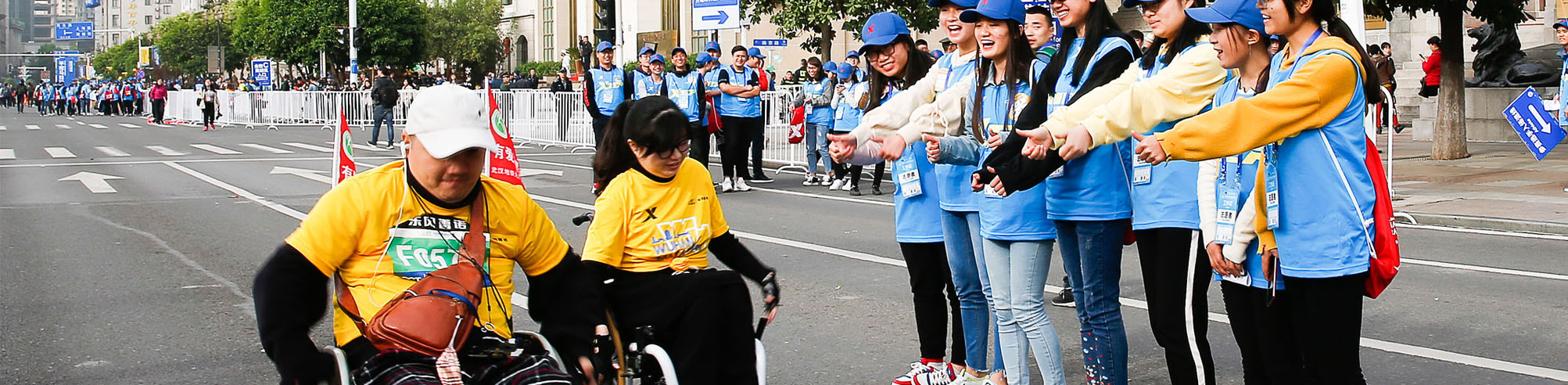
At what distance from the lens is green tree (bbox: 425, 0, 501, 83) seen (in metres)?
83.6

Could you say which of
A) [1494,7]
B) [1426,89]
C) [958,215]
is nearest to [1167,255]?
[958,215]

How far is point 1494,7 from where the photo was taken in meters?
17.5

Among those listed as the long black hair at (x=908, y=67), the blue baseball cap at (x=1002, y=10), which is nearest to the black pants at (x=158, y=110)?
the long black hair at (x=908, y=67)

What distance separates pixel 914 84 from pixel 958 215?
532 millimetres

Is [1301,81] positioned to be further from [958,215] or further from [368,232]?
[368,232]

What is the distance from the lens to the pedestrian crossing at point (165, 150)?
78.8ft

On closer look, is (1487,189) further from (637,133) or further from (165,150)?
(165,150)

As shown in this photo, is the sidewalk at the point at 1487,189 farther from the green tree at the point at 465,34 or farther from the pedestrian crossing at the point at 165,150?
the green tree at the point at 465,34

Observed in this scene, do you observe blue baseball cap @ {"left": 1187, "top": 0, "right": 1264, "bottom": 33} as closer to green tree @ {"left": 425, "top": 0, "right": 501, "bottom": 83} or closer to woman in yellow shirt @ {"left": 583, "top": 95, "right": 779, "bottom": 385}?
woman in yellow shirt @ {"left": 583, "top": 95, "right": 779, "bottom": 385}

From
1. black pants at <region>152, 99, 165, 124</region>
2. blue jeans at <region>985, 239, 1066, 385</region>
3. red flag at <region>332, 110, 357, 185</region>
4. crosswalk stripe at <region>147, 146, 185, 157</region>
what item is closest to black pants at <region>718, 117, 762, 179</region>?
red flag at <region>332, 110, 357, 185</region>

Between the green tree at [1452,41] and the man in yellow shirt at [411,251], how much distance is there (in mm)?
15321

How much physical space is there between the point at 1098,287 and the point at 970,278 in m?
0.65

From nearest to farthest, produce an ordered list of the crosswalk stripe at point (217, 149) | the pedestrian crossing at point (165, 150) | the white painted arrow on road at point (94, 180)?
the white painted arrow on road at point (94, 180)
the pedestrian crossing at point (165, 150)
the crosswalk stripe at point (217, 149)

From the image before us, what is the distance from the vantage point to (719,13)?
84.0 feet
